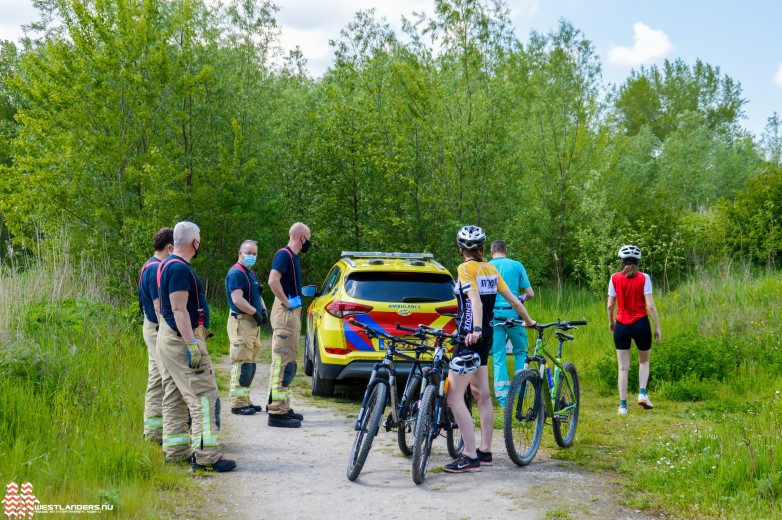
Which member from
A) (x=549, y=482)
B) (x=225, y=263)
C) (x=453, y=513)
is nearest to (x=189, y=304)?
(x=453, y=513)

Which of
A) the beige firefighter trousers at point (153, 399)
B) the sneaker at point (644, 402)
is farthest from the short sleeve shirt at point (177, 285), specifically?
the sneaker at point (644, 402)

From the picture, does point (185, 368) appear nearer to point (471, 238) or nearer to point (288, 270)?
point (288, 270)

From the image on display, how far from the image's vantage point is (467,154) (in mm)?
16422

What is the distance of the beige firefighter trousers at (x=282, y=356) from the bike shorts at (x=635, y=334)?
4.01m

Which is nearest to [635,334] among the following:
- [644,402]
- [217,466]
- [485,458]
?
[644,402]

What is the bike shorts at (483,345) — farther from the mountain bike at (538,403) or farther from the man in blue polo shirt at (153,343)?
the man in blue polo shirt at (153,343)

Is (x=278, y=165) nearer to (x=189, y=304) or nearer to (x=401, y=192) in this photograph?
(x=401, y=192)

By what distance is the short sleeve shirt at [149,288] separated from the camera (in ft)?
22.0

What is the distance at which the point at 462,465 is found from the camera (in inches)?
244

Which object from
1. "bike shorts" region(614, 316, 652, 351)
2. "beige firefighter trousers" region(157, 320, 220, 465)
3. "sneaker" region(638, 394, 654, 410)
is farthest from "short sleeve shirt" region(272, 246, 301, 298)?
"sneaker" region(638, 394, 654, 410)

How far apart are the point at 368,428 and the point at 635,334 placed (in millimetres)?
4535

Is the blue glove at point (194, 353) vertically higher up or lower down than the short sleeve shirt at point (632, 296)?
lower down

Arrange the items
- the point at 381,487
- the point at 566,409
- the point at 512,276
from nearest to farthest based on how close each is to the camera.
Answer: the point at 381,487 < the point at 566,409 < the point at 512,276

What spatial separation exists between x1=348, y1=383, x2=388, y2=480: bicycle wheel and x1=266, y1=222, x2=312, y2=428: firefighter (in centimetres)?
227
